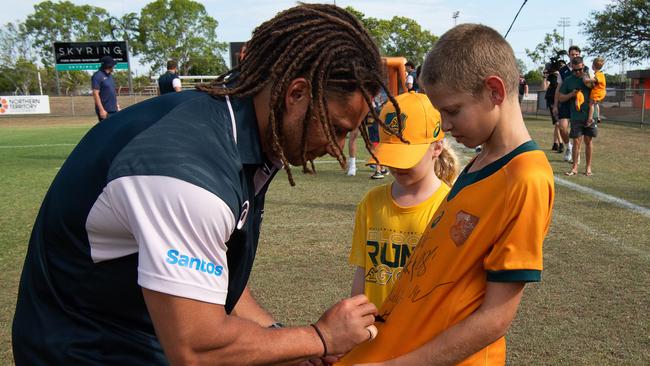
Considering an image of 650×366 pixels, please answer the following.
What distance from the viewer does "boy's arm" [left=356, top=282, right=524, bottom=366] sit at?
5.82 ft

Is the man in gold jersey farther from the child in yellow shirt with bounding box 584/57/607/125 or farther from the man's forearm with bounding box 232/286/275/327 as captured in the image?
the child in yellow shirt with bounding box 584/57/607/125

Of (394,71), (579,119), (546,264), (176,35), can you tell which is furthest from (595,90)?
(176,35)

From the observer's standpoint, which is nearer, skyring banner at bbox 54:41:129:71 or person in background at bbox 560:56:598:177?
person in background at bbox 560:56:598:177

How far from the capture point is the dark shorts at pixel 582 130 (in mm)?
11109

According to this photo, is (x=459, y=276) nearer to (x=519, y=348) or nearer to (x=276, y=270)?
(x=519, y=348)

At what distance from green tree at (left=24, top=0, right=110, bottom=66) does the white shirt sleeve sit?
97.0 metres

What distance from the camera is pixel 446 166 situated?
3.58 meters

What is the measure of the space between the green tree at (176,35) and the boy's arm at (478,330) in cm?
9445

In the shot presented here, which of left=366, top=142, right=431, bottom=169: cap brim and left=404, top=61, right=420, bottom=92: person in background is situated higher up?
left=404, top=61, right=420, bottom=92: person in background

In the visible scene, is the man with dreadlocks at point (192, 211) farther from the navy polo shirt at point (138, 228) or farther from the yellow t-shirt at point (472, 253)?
the yellow t-shirt at point (472, 253)

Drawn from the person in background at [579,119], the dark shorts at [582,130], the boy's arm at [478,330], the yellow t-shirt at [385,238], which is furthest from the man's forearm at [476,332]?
the dark shorts at [582,130]

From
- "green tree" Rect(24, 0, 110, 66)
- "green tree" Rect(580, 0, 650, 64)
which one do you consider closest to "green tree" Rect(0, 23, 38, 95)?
"green tree" Rect(24, 0, 110, 66)

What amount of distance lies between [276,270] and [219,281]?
4131 mm

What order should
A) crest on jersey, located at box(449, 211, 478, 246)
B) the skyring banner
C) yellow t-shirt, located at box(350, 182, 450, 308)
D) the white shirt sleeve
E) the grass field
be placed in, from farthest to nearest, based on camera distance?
1. the skyring banner
2. the grass field
3. yellow t-shirt, located at box(350, 182, 450, 308)
4. crest on jersey, located at box(449, 211, 478, 246)
5. the white shirt sleeve
